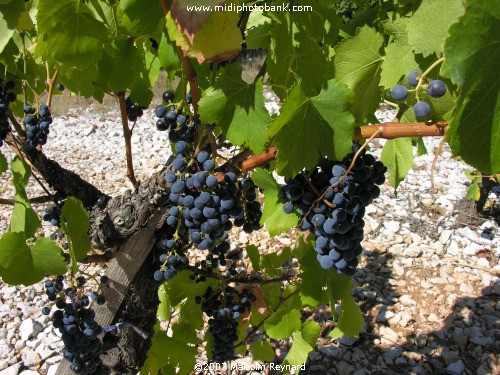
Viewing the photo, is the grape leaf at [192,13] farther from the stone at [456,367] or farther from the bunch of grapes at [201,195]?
the stone at [456,367]

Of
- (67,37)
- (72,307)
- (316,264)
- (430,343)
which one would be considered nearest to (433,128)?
(316,264)

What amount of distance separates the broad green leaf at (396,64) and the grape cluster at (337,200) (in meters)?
0.19

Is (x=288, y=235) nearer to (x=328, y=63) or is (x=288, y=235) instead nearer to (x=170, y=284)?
(x=170, y=284)

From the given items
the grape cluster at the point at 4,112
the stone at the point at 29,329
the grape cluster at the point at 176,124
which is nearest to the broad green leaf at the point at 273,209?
the grape cluster at the point at 176,124

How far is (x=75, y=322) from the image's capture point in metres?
1.40

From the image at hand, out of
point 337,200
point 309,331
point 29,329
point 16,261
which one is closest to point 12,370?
point 29,329

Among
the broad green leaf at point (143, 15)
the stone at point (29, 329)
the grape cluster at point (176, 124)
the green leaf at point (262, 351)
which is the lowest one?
the stone at point (29, 329)

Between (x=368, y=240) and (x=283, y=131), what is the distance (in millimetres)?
2601

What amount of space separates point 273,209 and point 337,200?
0.30 meters

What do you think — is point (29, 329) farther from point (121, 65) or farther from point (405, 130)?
point (405, 130)

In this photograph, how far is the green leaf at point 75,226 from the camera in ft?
4.15

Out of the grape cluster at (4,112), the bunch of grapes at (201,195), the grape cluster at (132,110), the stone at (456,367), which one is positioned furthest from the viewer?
the stone at (456,367)

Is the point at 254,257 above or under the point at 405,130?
under

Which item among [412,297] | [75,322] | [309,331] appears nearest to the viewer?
[75,322]
